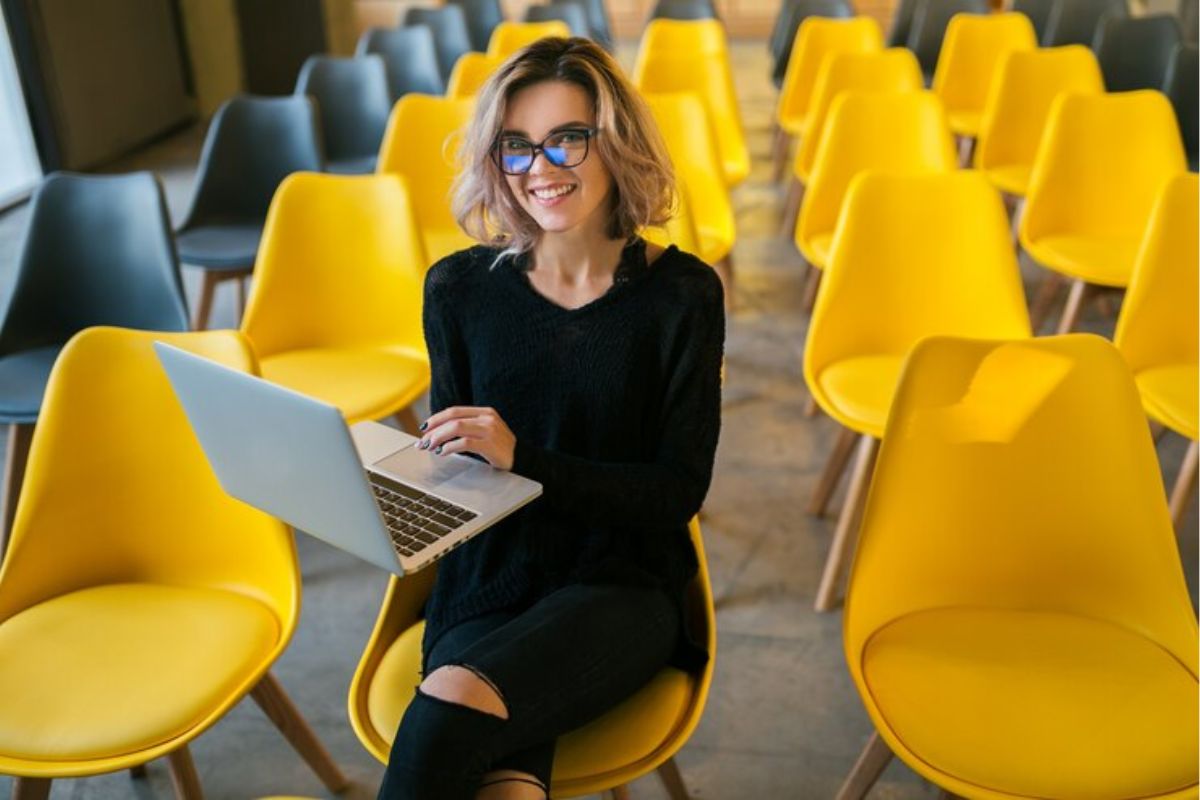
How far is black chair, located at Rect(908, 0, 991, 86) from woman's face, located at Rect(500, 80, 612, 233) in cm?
464

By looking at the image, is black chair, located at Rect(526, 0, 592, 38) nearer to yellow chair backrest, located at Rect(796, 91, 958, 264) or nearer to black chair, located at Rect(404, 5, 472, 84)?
black chair, located at Rect(404, 5, 472, 84)

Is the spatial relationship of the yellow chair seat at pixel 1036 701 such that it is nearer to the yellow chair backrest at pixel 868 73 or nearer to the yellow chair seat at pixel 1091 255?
the yellow chair seat at pixel 1091 255

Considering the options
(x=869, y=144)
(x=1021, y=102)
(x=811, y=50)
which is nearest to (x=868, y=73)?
(x=1021, y=102)

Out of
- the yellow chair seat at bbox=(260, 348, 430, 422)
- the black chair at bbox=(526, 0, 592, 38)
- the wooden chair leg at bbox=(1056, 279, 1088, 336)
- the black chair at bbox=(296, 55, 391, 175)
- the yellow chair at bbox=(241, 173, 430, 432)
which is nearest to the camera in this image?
the yellow chair seat at bbox=(260, 348, 430, 422)

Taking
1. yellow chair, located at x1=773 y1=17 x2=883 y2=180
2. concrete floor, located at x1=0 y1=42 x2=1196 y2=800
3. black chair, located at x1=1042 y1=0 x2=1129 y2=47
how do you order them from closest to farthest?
concrete floor, located at x1=0 y1=42 x2=1196 y2=800
yellow chair, located at x1=773 y1=17 x2=883 y2=180
black chair, located at x1=1042 y1=0 x2=1129 y2=47

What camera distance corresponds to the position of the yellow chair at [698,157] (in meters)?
3.31

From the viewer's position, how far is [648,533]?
150 cm

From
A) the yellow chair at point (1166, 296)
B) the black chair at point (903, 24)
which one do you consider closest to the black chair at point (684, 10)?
the black chair at point (903, 24)

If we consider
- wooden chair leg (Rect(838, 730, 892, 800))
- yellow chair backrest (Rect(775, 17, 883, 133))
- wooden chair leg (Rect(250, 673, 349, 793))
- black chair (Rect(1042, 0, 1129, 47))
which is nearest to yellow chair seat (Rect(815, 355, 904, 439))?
wooden chair leg (Rect(838, 730, 892, 800))

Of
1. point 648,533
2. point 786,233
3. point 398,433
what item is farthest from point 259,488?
point 786,233

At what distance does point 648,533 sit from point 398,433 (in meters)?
0.37

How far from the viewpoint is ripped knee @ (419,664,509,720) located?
1230 millimetres

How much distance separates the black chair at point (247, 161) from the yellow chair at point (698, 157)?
4.01ft

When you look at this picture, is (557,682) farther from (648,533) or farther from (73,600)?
(73,600)
